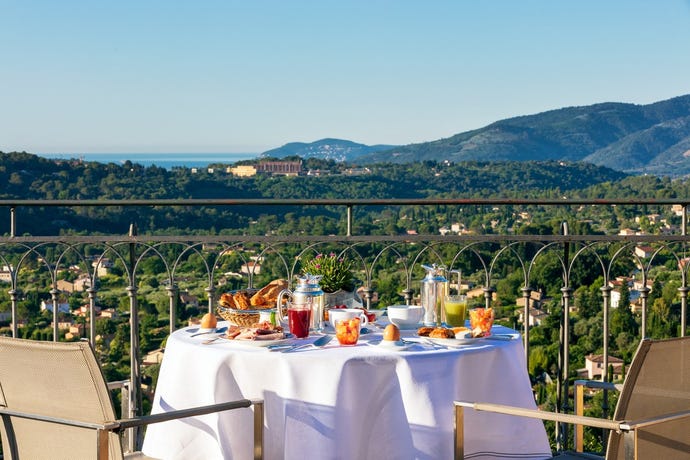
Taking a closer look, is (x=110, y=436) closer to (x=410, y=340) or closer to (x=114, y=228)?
(x=410, y=340)

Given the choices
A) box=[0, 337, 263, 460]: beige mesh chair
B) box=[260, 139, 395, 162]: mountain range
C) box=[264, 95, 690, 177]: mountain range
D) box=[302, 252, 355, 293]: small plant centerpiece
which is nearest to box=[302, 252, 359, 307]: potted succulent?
box=[302, 252, 355, 293]: small plant centerpiece

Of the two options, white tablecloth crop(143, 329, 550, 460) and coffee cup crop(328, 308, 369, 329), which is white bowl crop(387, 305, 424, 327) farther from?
white tablecloth crop(143, 329, 550, 460)

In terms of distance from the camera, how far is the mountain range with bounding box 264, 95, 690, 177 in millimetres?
42375

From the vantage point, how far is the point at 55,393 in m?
2.32

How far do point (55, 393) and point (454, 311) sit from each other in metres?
1.31

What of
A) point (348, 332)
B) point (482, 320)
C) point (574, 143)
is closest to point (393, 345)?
point (348, 332)

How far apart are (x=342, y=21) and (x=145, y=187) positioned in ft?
39.3

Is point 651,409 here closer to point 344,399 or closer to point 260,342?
point 344,399

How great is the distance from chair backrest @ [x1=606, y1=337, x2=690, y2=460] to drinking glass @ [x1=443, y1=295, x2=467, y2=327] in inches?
29.4

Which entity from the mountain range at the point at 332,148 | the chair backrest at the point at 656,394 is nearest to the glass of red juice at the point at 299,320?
the chair backrest at the point at 656,394

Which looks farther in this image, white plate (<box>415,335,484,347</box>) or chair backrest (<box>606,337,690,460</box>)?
white plate (<box>415,335,484,347</box>)

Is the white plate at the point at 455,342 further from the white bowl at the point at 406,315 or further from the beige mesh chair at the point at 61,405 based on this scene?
the beige mesh chair at the point at 61,405

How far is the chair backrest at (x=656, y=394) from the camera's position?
7.52ft

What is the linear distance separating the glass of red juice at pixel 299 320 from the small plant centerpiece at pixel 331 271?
0.22m
